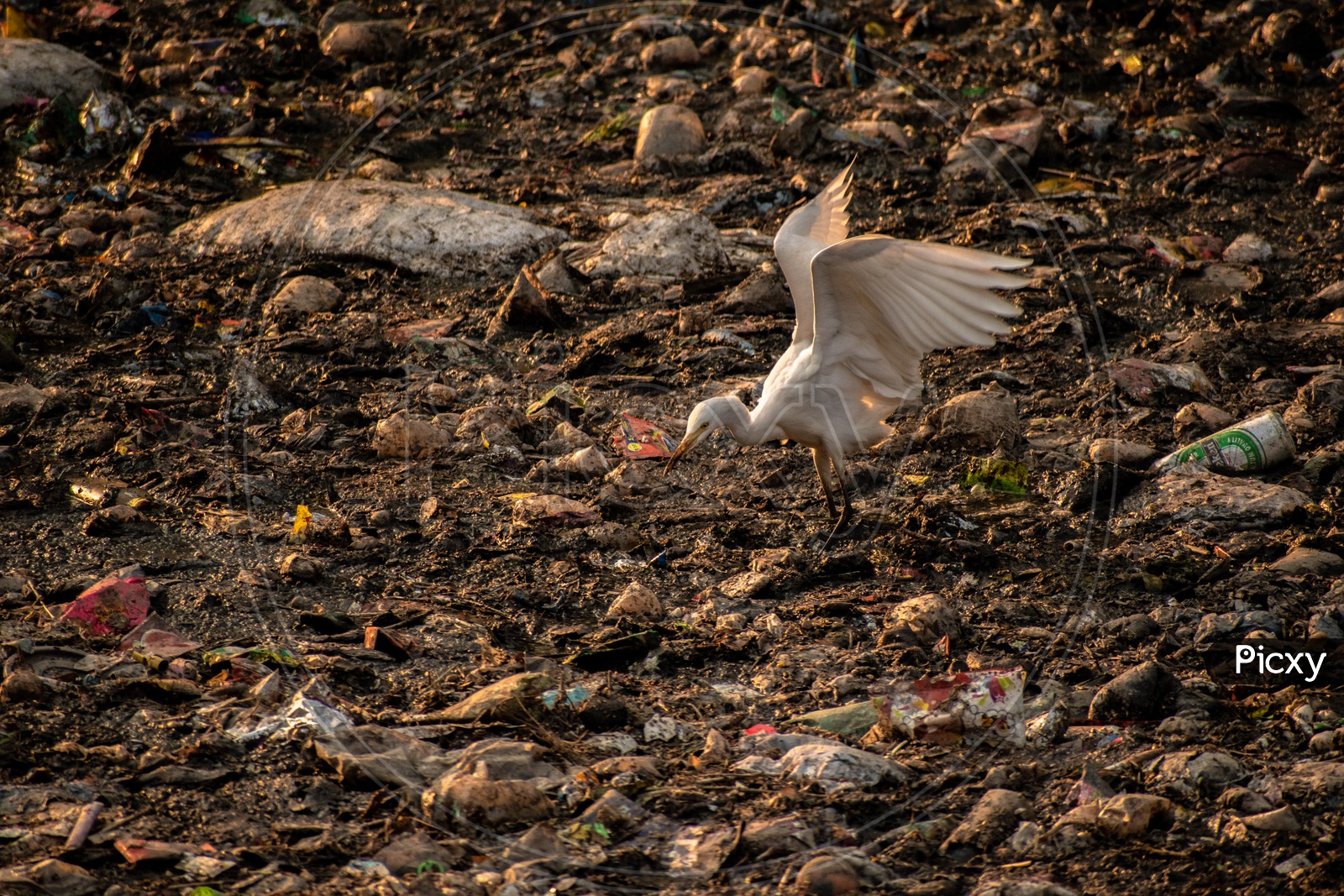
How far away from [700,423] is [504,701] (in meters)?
1.20

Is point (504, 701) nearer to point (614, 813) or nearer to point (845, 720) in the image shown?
point (614, 813)

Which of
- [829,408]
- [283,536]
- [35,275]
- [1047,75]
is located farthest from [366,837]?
[1047,75]

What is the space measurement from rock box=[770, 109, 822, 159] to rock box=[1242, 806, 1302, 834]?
4588 millimetres

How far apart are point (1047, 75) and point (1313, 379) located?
337 centimetres

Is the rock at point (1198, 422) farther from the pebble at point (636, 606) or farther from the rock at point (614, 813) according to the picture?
the rock at point (614, 813)

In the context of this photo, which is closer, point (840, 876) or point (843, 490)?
point (840, 876)

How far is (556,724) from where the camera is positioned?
267 cm

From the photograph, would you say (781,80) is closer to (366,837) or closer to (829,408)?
(829,408)

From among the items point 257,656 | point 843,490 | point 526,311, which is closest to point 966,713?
point 843,490

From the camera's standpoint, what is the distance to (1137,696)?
269 centimetres

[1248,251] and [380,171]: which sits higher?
[380,171]

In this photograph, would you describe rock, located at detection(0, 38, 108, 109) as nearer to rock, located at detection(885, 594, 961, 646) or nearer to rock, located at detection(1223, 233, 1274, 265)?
rock, located at detection(885, 594, 961, 646)

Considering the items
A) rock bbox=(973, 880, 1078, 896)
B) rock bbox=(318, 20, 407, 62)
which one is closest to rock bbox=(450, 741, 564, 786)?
rock bbox=(973, 880, 1078, 896)

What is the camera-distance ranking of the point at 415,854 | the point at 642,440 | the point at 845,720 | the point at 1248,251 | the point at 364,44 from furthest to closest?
the point at 364,44
the point at 1248,251
the point at 642,440
the point at 845,720
the point at 415,854
